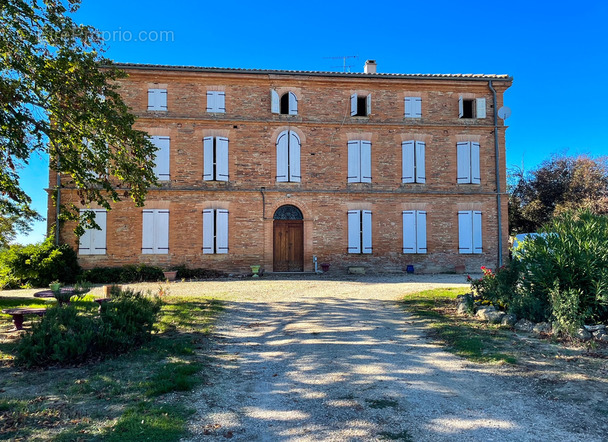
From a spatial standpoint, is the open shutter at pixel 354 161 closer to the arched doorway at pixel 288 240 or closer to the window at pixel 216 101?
the arched doorway at pixel 288 240

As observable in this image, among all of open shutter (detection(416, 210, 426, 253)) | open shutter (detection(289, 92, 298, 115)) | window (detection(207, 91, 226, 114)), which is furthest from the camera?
open shutter (detection(416, 210, 426, 253))

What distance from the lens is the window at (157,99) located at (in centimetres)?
1555

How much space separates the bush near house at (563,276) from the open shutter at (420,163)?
948cm

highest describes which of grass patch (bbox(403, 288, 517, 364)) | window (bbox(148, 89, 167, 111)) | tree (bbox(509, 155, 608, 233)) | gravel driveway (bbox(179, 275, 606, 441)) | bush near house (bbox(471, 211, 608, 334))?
window (bbox(148, 89, 167, 111))

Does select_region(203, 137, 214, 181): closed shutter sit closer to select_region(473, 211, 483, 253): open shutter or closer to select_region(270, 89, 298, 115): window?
select_region(270, 89, 298, 115): window

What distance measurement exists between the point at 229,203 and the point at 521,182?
16.5 metres

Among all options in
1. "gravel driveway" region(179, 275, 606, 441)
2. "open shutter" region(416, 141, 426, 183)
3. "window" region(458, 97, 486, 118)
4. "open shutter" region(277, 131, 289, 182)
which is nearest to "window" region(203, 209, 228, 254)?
"open shutter" region(277, 131, 289, 182)

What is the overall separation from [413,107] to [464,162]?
10.6 ft

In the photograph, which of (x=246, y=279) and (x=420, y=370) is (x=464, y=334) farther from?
(x=246, y=279)

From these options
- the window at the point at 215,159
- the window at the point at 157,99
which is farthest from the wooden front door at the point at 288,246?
the window at the point at 157,99

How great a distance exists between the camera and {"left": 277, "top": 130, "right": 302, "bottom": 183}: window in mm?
15969

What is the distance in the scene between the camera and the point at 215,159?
15.7 m

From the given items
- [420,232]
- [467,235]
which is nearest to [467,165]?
[467,235]

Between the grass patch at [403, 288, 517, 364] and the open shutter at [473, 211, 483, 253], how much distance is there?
8.49 meters
